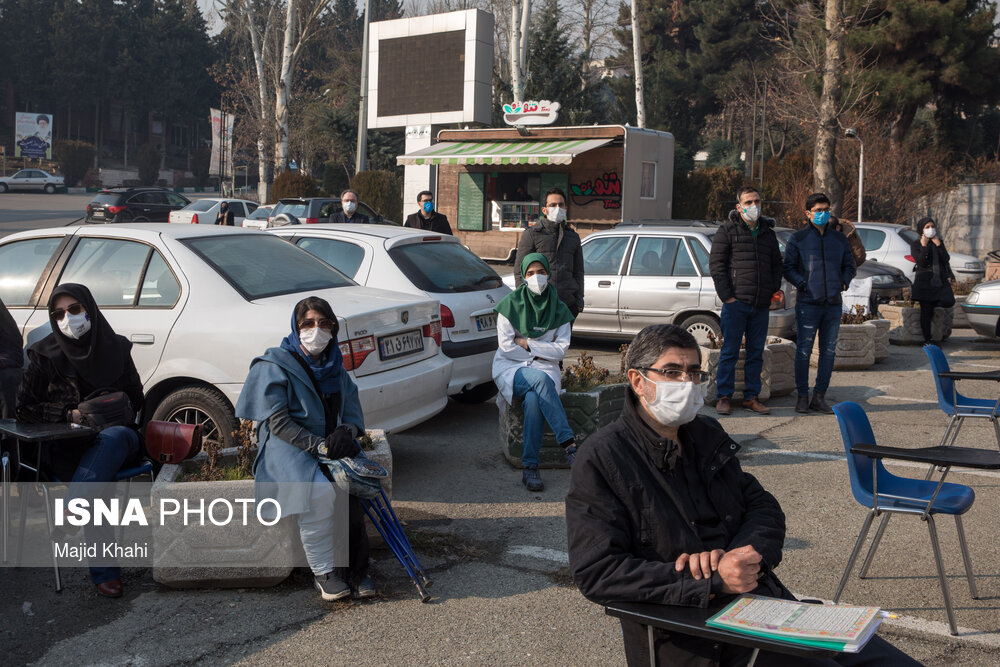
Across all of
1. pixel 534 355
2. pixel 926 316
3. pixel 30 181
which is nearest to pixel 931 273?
pixel 926 316

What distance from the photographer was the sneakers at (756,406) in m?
8.99

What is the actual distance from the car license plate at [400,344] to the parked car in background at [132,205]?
27813 mm

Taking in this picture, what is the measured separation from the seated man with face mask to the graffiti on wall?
2301cm

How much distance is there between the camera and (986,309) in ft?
44.2

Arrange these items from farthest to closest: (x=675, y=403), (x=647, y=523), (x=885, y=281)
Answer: (x=885, y=281) < (x=675, y=403) < (x=647, y=523)

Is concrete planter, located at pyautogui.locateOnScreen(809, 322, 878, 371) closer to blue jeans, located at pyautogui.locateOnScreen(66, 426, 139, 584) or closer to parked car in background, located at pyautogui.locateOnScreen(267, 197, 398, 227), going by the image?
blue jeans, located at pyautogui.locateOnScreen(66, 426, 139, 584)

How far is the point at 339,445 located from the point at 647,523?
6.95 ft

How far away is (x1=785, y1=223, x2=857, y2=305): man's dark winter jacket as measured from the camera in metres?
8.68

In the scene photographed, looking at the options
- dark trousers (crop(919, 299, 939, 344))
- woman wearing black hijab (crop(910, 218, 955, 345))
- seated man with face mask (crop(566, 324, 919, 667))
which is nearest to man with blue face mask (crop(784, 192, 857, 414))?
woman wearing black hijab (crop(910, 218, 955, 345))

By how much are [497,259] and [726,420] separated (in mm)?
18361

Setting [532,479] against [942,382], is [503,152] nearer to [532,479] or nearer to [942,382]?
[532,479]

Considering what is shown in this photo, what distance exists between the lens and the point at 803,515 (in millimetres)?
5941

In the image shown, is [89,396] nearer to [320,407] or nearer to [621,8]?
[320,407]

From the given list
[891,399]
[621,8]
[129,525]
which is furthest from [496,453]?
[621,8]
